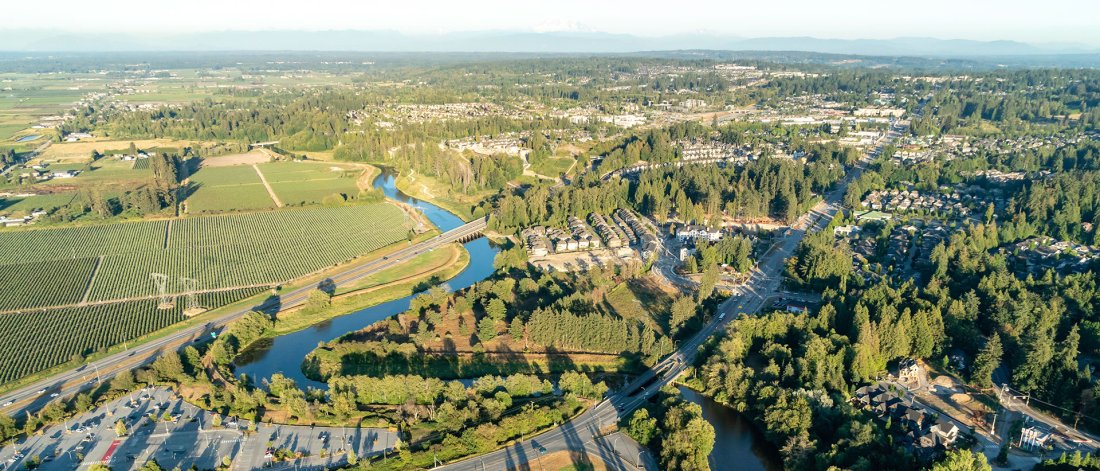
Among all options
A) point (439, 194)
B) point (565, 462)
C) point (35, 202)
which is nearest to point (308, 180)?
point (439, 194)

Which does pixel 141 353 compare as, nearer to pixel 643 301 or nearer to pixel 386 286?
pixel 386 286

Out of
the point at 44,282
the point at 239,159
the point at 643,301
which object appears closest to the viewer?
the point at 643,301

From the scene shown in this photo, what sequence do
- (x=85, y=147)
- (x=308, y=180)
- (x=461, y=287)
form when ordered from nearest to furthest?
(x=461, y=287) → (x=308, y=180) → (x=85, y=147)

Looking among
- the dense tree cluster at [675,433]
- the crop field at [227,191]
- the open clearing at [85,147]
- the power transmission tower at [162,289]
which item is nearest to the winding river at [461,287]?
the dense tree cluster at [675,433]

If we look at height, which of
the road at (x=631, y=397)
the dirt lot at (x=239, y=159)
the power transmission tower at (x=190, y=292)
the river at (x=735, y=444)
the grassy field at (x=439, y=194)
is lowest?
the river at (x=735, y=444)

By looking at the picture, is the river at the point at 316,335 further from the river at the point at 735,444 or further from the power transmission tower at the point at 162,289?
the river at the point at 735,444

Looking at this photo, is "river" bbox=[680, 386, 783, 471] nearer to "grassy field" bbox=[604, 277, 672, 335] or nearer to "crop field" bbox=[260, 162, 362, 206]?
"grassy field" bbox=[604, 277, 672, 335]

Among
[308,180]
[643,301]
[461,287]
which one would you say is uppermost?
[308,180]
